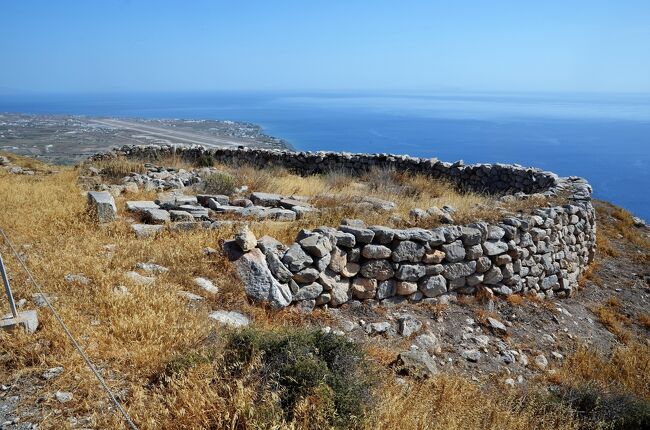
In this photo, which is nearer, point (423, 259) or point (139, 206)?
point (423, 259)

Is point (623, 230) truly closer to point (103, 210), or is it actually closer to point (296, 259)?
point (296, 259)

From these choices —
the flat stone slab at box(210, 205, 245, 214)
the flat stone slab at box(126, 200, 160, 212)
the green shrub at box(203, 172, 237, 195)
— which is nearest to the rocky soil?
the flat stone slab at box(210, 205, 245, 214)

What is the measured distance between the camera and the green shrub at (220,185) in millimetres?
11406

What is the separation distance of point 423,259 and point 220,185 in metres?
6.44

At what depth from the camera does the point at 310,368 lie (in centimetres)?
361

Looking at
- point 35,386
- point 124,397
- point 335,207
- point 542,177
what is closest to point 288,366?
point 124,397

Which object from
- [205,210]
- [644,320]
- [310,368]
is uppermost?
[205,210]

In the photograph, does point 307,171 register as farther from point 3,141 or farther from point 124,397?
point 3,141

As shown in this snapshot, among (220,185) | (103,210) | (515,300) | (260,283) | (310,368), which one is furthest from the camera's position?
(220,185)

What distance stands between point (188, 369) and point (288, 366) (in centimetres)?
82

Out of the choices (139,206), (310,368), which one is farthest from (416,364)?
(139,206)

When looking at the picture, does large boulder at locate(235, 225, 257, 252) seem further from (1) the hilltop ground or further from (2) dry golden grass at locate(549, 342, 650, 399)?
(2) dry golden grass at locate(549, 342, 650, 399)

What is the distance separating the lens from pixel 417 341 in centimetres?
618

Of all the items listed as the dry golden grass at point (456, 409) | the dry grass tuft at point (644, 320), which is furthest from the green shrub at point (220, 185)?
the dry grass tuft at point (644, 320)
